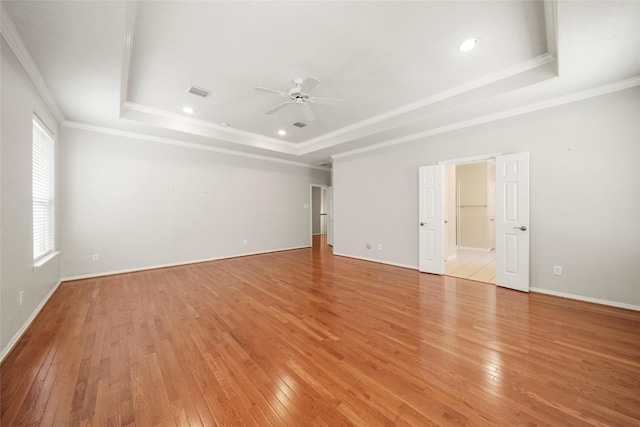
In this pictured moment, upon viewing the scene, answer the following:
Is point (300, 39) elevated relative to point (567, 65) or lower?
elevated

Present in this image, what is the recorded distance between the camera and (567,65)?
2508 millimetres

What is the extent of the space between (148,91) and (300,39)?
101 inches

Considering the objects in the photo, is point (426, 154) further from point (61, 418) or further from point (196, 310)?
point (61, 418)

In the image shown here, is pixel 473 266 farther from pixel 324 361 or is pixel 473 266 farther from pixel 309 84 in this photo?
pixel 309 84

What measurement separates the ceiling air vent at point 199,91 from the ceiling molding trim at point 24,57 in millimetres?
1487

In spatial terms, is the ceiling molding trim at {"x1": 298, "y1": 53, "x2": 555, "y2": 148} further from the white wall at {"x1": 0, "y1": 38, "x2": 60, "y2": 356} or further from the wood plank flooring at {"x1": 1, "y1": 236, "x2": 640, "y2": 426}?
the white wall at {"x1": 0, "y1": 38, "x2": 60, "y2": 356}

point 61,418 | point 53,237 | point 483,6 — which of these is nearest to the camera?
point 61,418

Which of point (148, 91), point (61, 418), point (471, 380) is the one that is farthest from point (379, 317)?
point (148, 91)

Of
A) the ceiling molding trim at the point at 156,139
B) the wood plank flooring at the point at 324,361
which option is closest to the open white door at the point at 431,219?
the wood plank flooring at the point at 324,361

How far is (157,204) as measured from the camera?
194 inches

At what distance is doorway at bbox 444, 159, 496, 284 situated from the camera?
575 centimetres

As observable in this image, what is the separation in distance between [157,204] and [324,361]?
481 centimetres

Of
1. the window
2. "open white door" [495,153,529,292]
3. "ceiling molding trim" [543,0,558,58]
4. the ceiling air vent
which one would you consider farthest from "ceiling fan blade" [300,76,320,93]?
the window

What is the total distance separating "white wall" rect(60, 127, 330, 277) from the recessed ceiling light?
5.17 meters
